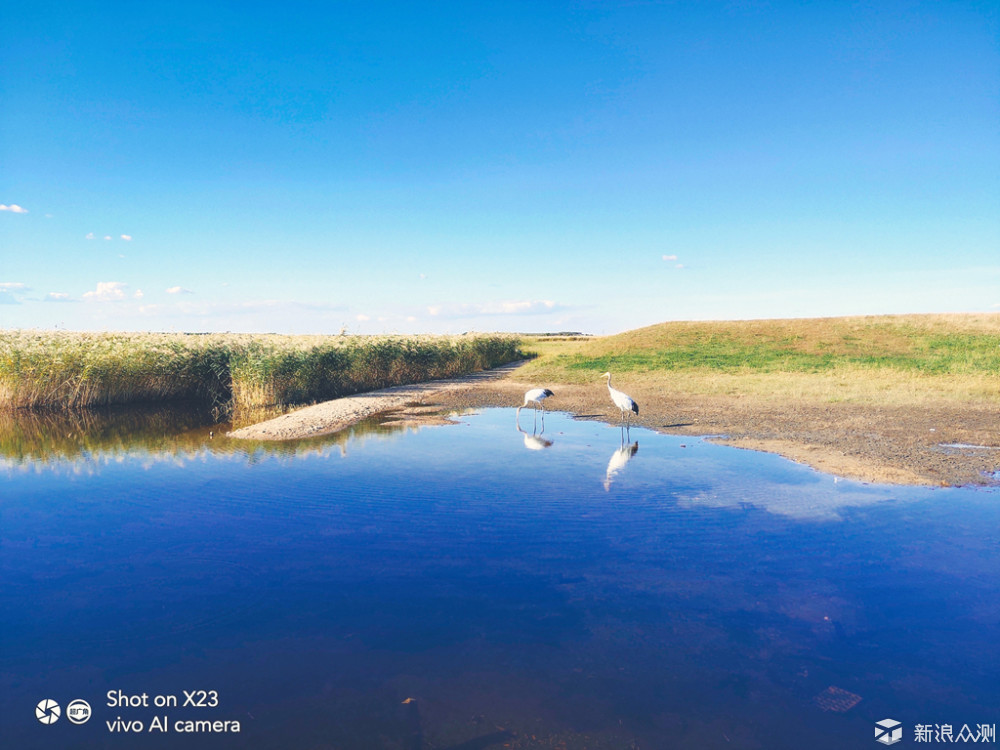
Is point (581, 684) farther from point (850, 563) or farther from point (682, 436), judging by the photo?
point (682, 436)

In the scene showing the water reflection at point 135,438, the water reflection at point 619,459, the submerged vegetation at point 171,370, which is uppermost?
the submerged vegetation at point 171,370

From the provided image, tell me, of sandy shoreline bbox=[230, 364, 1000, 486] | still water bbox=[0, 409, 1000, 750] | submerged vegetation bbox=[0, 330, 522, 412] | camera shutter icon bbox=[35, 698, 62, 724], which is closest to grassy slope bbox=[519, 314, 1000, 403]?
sandy shoreline bbox=[230, 364, 1000, 486]

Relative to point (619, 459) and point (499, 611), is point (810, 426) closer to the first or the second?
point (619, 459)

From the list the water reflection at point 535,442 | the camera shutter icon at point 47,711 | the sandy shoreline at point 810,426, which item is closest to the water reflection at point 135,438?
the sandy shoreline at point 810,426

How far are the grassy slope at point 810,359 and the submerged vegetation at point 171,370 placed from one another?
37.1 ft

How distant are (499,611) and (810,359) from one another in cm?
3840

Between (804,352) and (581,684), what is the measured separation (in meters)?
42.7

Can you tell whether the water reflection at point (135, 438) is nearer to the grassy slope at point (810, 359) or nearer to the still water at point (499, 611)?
the still water at point (499, 611)

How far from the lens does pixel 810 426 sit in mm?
16172

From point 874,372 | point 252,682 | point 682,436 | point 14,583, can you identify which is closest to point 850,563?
point 252,682

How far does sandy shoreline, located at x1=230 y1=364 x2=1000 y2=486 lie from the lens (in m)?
11.7

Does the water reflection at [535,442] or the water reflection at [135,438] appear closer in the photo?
the water reflection at [135,438]

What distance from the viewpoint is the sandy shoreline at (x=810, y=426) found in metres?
11.7

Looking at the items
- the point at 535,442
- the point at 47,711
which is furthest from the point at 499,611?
the point at 535,442
